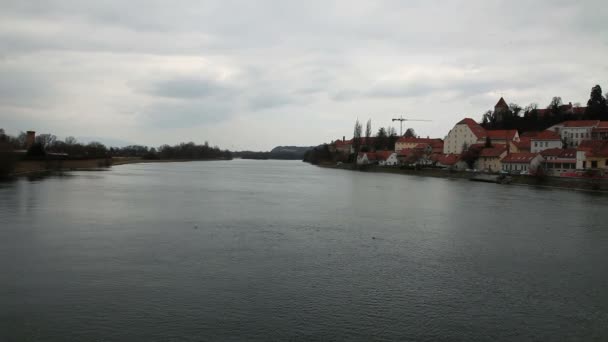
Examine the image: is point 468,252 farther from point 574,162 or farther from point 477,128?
point 477,128

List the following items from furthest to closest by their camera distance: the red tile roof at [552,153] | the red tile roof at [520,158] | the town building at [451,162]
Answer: the town building at [451,162] → the red tile roof at [520,158] → the red tile roof at [552,153]

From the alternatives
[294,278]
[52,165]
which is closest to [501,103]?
[52,165]

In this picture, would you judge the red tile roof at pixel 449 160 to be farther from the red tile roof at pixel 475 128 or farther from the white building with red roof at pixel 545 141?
the white building with red roof at pixel 545 141

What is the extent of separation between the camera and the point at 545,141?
40125 millimetres

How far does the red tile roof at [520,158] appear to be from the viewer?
33.9 m

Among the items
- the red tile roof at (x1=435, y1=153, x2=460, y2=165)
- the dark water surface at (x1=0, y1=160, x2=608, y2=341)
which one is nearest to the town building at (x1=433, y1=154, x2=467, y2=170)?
the red tile roof at (x1=435, y1=153, x2=460, y2=165)

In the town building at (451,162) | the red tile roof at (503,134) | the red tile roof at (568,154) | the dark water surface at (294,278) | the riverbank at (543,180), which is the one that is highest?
the red tile roof at (503,134)

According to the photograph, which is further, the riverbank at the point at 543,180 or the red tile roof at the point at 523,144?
the red tile roof at the point at 523,144

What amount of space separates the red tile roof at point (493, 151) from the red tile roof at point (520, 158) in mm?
1104

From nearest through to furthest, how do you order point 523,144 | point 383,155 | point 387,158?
point 523,144, point 387,158, point 383,155

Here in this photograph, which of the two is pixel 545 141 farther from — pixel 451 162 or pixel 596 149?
pixel 596 149

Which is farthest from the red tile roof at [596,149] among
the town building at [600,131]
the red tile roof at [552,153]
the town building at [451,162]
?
the town building at [451,162]

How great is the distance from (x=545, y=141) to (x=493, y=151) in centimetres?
570

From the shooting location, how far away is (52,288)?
568 cm
